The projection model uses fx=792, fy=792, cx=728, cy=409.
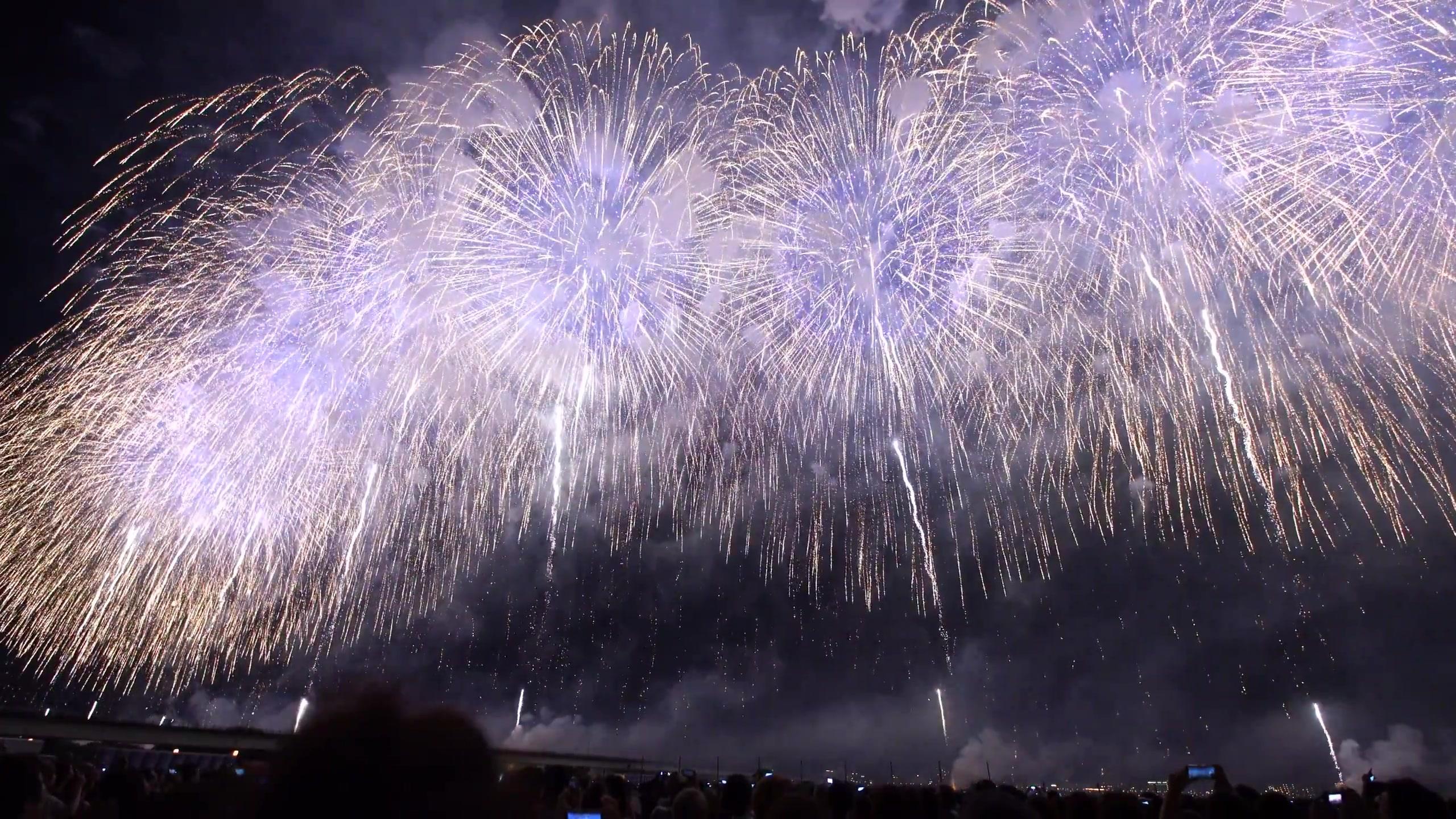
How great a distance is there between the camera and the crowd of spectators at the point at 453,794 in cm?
155

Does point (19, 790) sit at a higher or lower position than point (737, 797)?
higher

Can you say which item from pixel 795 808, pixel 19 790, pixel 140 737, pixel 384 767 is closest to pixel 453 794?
pixel 384 767

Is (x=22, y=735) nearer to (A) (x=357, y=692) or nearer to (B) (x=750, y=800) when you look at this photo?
(B) (x=750, y=800)

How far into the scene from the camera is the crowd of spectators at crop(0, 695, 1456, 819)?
5.09 feet

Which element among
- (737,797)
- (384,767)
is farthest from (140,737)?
(384,767)

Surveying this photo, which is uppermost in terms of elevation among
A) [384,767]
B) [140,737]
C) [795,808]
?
[140,737]

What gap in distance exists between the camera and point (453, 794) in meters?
1.56

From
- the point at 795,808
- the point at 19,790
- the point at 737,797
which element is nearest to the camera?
the point at 19,790

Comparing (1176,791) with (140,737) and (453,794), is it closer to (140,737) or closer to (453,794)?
(453,794)

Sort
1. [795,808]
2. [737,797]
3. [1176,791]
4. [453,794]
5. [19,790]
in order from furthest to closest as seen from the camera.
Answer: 1. [737,797]
2. [1176,791]
3. [795,808]
4. [19,790]
5. [453,794]

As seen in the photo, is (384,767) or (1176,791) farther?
(1176,791)

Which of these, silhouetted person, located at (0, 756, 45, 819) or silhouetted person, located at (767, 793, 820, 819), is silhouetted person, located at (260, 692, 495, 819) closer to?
silhouetted person, located at (767, 793, 820, 819)

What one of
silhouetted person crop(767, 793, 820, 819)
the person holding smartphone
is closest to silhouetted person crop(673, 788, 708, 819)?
silhouetted person crop(767, 793, 820, 819)

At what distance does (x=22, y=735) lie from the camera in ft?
210
